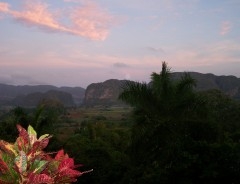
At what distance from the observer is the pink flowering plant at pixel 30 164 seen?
6.22 feet

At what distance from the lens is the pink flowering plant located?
1.90 metres

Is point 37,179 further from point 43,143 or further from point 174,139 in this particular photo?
point 174,139

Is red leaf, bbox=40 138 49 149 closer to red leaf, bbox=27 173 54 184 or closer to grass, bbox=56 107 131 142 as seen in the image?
red leaf, bbox=27 173 54 184

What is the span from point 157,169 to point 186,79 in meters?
3.72

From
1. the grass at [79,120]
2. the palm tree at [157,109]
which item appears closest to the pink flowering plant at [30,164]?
the palm tree at [157,109]

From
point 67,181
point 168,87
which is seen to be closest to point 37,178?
point 67,181

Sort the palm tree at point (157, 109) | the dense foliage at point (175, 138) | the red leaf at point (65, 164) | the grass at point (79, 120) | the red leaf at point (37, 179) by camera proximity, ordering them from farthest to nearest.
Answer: the grass at point (79, 120) → the palm tree at point (157, 109) → the dense foliage at point (175, 138) → the red leaf at point (65, 164) → the red leaf at point (37, 179)

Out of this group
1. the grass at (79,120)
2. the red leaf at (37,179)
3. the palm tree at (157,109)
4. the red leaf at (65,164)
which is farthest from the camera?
the grass at (79,120)

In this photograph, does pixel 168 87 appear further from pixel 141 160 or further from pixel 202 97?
pixel 141 160

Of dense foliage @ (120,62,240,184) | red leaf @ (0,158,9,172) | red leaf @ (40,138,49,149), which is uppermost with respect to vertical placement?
red leaf @ (40,138,49,149)

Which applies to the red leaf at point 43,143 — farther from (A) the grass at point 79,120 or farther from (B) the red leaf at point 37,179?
(A) the grass at point 79,120

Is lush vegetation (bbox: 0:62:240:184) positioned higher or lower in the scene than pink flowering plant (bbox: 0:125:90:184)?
lower

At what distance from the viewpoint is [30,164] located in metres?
2.00

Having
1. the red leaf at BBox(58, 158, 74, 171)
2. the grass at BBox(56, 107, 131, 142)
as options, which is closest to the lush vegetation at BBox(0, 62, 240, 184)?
the red leaf at BBox(58, 158, 74, 171)
